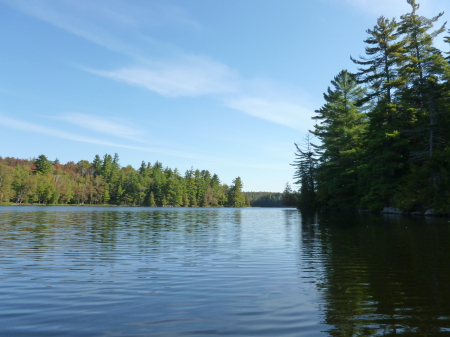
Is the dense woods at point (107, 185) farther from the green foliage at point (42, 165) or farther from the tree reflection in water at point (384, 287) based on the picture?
the tree reflection in water at point (384, 287)

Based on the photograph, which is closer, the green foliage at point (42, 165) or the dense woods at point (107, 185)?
the dense woods at point (107, 185)

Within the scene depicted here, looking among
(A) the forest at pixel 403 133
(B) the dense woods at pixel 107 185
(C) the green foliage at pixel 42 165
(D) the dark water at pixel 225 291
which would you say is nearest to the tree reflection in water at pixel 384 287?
(D) the dark water at pixel 225 291

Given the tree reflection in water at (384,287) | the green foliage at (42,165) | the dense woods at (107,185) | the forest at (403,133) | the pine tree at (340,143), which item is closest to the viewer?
the tree reflection in water at (384,287)

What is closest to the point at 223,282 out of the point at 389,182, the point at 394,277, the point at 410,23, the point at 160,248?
the point at 394,277

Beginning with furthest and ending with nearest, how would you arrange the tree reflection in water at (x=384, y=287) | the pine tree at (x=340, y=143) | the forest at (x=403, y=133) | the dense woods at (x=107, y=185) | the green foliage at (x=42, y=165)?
the green foliage at (x=42, y=165) → the dense woods at (x=107, y=185) → the pine tree at (x=340, y=143) → the forest at (x=403, y=133) → the tree reflection in water at (x=384, y=287)

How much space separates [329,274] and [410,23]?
42075mm

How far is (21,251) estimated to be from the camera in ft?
39.0

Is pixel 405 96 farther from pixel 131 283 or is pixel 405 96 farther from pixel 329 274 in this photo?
pixel 131 283

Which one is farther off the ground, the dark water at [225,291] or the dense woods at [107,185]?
the dense woods at [107,185]

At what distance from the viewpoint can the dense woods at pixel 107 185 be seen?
100938 millimetres

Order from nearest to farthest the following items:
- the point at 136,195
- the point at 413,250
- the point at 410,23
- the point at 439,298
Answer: the point at 439,298 → the point at 413,250 → the point at 410,23 → the point at 136,195

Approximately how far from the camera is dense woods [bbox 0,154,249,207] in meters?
101

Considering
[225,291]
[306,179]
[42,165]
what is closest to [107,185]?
[42,165]

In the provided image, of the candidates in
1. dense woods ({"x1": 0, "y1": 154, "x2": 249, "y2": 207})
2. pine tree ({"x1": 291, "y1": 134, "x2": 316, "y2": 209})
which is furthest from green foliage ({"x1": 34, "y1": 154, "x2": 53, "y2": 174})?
pine tree ({"x1": 291, "y1": 134, "x2": 316, "y2": 209})
